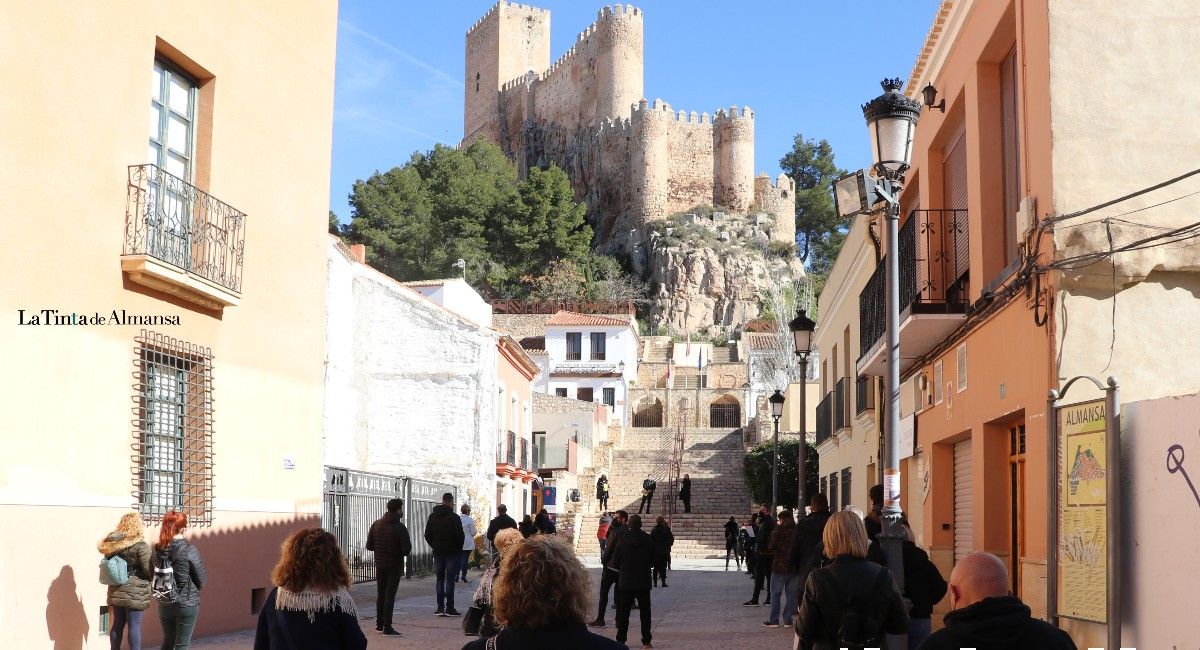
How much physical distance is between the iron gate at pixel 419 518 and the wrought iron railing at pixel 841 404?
8.31 metres

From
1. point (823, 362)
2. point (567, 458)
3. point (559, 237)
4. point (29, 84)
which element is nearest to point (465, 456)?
point (823, 362)

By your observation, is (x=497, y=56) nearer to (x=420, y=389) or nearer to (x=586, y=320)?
(x=586, y=320)

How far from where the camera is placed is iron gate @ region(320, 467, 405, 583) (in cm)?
2081

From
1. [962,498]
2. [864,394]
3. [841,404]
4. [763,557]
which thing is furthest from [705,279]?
[962,498]

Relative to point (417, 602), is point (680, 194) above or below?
above

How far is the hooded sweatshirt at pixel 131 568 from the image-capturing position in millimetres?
9547

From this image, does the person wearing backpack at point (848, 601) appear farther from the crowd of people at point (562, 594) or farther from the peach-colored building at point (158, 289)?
the peach-colored building at point (158, 289)

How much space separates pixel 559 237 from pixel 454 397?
5559 centimetres

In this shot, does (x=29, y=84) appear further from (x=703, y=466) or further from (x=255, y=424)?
(x=703, y=466)

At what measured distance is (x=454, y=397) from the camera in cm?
3108

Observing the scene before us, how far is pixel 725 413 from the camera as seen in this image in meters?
72.4

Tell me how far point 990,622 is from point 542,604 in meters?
1.59

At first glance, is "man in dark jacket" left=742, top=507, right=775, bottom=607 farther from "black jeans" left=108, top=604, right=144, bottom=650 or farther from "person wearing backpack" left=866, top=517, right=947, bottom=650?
"black jeans" left=108, top=604, right=144, bottom=650

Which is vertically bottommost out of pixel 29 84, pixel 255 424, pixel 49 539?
pixel 49 539
